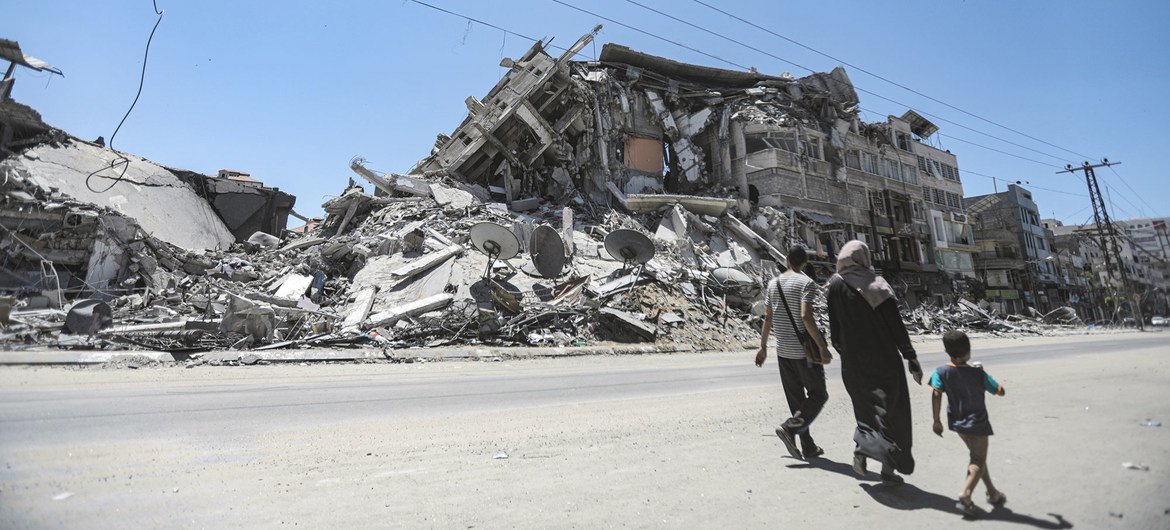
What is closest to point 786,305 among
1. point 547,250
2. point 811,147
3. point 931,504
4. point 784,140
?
point 931,504

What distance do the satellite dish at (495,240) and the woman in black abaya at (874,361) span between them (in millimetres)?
13114

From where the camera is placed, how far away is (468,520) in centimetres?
256

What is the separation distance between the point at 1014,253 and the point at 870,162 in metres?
23.1

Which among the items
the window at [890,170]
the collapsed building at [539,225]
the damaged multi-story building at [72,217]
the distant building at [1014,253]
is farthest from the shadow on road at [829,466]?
the distant building at [1014,253]

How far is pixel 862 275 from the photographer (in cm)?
329

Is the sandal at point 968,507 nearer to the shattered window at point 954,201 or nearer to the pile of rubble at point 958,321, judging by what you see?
the pile of rubble at point 958,321

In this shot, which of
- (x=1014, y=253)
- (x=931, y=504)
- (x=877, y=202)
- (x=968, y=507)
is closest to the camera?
(x=968, y=507)

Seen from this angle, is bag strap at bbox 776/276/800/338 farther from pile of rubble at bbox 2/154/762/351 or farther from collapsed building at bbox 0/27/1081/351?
pile of rubble at bbox 2/154/762/351

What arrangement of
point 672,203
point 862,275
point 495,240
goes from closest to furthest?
point 862,275 < point 495,240 < point 672,203

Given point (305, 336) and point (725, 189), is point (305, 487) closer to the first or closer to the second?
point (305, 336)

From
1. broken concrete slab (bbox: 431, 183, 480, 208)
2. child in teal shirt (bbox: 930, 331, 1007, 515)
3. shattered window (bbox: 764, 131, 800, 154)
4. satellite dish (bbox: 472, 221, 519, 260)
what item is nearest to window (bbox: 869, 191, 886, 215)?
shattered window (bbox: 764, 131, 800, 154)

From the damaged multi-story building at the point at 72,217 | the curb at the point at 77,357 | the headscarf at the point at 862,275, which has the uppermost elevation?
the damaged multi-story building at the point at 72,217

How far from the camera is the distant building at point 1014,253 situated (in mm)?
46656

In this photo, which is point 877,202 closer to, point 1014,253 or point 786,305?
point 1014,253
